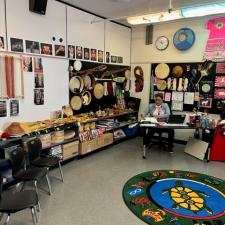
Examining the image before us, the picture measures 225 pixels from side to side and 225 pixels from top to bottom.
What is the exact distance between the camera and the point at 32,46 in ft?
12.2

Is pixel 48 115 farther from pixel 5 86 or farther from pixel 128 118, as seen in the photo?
pixel 128 118

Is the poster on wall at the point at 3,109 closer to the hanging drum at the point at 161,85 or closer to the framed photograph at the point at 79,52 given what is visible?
the framed photograph at the point at 79,52

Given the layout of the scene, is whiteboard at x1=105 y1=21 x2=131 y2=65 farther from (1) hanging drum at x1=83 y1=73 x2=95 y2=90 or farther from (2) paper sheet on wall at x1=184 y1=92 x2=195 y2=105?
(2) paper sheet on wall at x1=184 y1=92 x2=195 y2=105

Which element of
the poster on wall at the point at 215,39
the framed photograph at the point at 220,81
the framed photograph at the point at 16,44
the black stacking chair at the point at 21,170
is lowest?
the black stacking chair at the point at 21,170

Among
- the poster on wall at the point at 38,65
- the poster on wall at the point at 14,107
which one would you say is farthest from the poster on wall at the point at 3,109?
the poster on wall at the point at 38,65

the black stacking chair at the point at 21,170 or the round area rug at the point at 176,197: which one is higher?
the black stacking chair at the point at 21,170

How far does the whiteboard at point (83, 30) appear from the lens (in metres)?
4.39

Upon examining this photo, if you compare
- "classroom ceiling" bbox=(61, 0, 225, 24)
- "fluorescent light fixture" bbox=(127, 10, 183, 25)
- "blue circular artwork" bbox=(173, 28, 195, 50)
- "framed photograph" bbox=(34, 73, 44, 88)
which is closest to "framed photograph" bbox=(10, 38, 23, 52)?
"framed photograph" bbox=(34, 73, 44, 88)

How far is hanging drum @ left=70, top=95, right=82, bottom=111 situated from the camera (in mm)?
4605

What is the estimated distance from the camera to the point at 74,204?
294cm

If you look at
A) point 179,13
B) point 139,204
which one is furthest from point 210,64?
point 139,204

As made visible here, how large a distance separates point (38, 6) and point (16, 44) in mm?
Result: 719

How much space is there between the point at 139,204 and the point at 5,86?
8.36 feet

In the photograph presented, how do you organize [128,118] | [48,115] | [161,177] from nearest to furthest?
[161,177]
[48,115]
[128,118]
